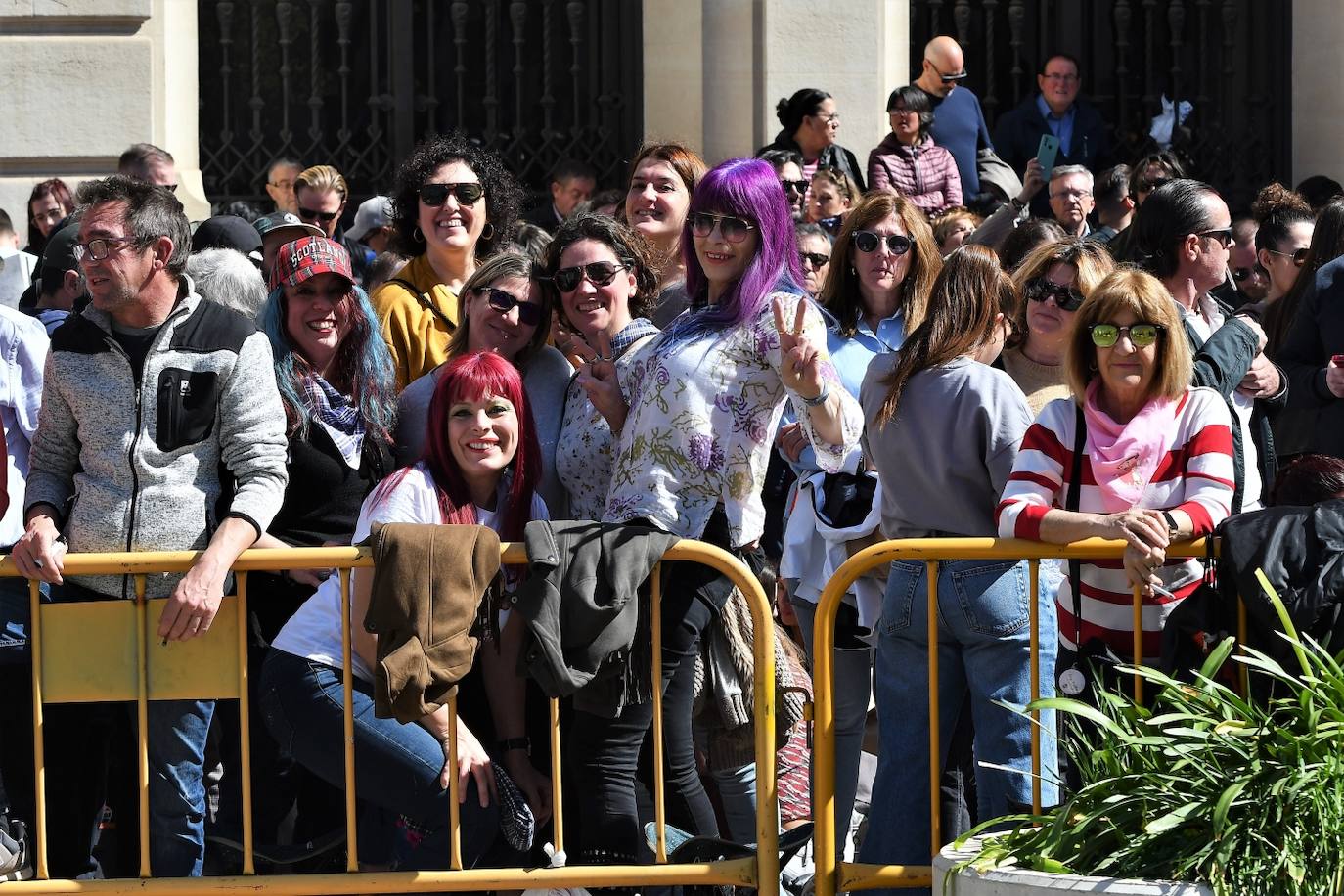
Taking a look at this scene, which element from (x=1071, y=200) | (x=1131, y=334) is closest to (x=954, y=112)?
(x=1071, y=200)

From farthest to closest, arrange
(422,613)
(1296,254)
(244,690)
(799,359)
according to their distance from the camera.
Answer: (1296,254), (244,690), (799,359), (422,613)

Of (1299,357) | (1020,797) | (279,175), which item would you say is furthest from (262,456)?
(279,175)

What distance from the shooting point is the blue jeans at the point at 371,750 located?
5109 millimetres

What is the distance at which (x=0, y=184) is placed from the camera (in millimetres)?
11039

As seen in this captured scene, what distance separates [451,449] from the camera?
5371 millimetres

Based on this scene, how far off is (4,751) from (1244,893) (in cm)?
326

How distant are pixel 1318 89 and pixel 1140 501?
7.58m

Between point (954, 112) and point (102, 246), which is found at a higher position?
point (954, 112)

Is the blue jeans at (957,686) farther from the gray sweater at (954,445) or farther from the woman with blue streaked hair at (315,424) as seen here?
the woman with blue streaked hair at (315,424)

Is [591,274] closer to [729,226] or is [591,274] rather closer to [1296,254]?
[729,226]

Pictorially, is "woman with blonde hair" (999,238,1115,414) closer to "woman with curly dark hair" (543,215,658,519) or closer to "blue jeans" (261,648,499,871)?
"woman with curly dark hair" (543,215,658,519)

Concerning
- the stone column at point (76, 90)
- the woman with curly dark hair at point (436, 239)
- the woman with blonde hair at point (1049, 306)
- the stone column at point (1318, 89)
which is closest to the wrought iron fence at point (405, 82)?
the stone column at point (76, 90)

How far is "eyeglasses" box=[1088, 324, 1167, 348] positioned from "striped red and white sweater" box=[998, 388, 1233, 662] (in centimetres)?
18

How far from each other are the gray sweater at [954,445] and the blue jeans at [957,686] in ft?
0.63
